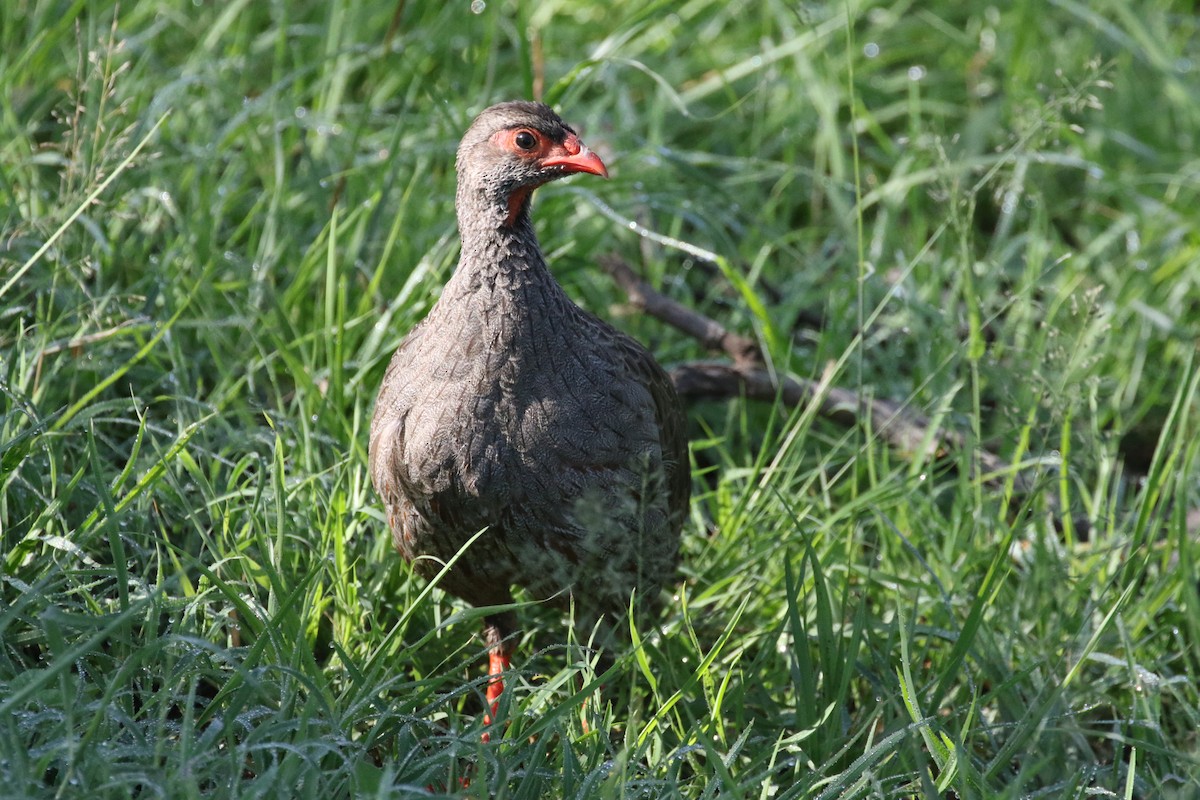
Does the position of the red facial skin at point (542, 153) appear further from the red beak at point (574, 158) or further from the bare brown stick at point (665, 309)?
the bare brown stick at point (665, 309)

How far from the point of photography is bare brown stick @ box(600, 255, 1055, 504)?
4.34 m

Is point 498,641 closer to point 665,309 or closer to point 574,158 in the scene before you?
point 574,158

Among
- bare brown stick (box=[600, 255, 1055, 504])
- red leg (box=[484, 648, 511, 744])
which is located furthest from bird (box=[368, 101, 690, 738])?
bare brown stick (box=[600, 255, 1055, 504])

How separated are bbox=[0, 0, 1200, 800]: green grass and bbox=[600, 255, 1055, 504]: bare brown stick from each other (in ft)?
0.29

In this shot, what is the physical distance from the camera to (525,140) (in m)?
3.31

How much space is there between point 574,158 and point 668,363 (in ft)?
Answer: 5.08

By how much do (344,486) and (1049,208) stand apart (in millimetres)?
3402

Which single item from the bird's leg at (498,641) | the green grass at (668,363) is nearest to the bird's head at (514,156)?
the green grass at (668,363)

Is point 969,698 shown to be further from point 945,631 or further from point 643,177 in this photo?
point 643,177

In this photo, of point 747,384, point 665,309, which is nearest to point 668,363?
point 665,309

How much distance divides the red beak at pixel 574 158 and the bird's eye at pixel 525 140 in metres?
0.05

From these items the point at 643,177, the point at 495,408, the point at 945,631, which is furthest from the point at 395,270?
the point at 945,631

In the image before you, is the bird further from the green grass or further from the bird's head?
the green grass

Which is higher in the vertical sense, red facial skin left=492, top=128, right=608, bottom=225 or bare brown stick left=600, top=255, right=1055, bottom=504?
red facial skin left=492, top=128, right=608, bottom=225
